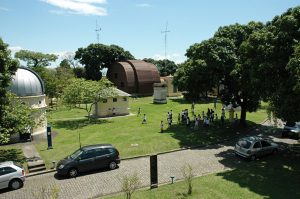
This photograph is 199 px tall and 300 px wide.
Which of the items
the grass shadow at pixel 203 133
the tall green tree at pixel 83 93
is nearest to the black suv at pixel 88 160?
the grass shadow at pixel 203 133

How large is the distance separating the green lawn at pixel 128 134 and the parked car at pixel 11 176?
3594 mm

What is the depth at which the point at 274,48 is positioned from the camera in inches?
833

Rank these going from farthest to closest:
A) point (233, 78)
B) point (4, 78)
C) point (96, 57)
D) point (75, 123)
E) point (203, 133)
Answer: point (96, 57) < point (75, 123) < point (203, 133) < point (233, 78) < point (4, 78)

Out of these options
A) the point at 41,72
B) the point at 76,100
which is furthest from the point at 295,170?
the point at 41,72

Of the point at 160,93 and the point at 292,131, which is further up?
the point at 160,93

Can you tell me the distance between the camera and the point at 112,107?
42062 mm

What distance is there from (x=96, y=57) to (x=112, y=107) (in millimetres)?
35139

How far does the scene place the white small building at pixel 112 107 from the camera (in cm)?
4125

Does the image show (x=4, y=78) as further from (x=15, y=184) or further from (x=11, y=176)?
(x=15, y=184)

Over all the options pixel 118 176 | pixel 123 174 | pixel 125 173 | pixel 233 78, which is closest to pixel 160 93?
pixel 233 78

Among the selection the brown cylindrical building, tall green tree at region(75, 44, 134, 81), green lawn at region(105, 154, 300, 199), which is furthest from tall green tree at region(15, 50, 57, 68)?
green lawn at region(105, 154, 300, 199)

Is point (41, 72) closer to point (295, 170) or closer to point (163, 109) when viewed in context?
point (163, 109)

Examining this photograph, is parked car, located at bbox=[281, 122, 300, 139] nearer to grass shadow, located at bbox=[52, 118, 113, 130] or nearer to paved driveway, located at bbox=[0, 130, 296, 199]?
paved driveway, located at bbox=[0, 130, 296, 199]

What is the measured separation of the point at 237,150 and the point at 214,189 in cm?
768
